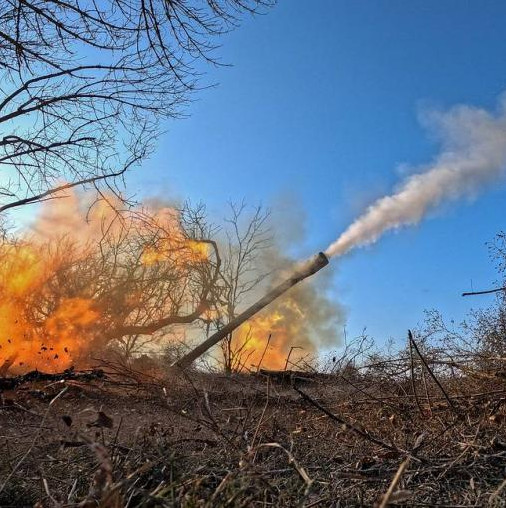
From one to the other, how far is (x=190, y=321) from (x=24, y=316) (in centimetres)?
767

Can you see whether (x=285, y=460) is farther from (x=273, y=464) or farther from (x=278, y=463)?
(x=273, y=464)

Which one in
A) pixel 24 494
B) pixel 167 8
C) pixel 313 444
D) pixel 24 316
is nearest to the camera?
pixel 24 494

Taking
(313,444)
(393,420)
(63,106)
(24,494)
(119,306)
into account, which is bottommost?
(24,494)

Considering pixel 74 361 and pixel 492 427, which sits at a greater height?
pixel 492 427

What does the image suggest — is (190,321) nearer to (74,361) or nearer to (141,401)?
(74,361)

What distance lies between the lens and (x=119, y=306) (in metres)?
18.2

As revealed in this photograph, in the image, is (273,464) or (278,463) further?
(278,463)

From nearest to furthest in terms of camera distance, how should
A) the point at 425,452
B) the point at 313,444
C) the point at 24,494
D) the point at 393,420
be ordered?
1. the point at 24,494
2. the point at 425,452
3. the point at 313,444
4. the point at 393,420

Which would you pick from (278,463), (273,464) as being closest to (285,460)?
(278,463)

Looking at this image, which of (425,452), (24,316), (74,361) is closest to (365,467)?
(425,452)

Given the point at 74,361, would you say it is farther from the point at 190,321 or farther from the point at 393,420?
the point at 393,420

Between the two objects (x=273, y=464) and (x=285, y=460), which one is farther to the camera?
(x=285, y=460)

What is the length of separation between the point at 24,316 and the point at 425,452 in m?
14.2

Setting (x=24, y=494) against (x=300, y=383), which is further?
(x=300, y=383)
